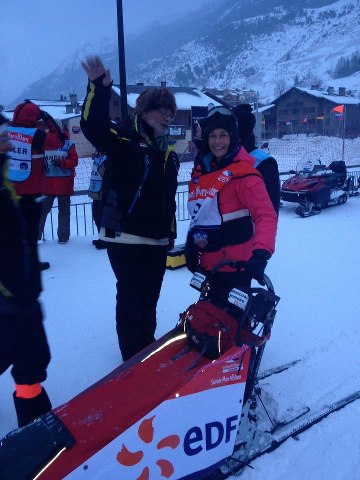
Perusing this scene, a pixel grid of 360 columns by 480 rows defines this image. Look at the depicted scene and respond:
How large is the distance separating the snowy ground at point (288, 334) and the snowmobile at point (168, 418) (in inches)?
11.0

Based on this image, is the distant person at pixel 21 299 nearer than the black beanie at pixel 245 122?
Yes

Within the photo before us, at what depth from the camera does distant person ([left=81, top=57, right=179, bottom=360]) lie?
96.8 inches

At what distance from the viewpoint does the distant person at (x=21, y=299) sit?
1.93 meters

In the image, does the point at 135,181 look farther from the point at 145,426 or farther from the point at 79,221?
the point at 79,221

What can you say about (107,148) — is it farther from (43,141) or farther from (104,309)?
(43,141)

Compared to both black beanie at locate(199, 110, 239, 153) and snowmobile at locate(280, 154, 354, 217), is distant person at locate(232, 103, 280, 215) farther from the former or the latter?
snowmobile at locate(280, 154, 354, 217)

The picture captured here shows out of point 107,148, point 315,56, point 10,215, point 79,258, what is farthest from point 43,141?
point 315,56

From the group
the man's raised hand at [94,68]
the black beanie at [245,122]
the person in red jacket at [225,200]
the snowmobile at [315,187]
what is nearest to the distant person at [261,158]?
the black beanie at [245,122]

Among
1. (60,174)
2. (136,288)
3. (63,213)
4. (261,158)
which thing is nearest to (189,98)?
(63,213)

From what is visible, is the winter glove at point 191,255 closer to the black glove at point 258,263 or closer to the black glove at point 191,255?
the black glove at point 191,255

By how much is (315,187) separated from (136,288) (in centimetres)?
763

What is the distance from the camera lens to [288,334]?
12.6ft

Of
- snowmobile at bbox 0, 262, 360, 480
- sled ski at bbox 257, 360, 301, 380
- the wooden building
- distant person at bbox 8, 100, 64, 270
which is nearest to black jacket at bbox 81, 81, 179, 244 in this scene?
snowmobile at bbox 0, 262, 360, 480

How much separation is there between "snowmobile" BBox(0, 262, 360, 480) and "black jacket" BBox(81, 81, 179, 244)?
0.51 metres
